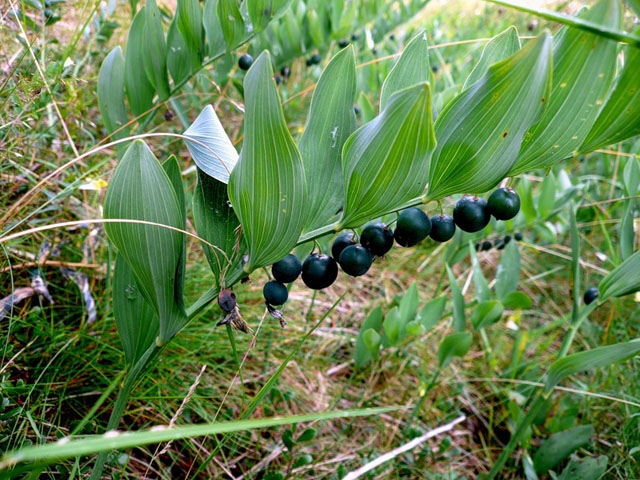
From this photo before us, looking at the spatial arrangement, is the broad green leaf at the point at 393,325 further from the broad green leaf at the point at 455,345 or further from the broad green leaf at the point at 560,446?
the broad green leaf at the point at 560,446

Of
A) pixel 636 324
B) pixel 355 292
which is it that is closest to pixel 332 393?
pixel 355 292

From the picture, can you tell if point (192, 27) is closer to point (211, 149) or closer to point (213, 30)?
point (213, 30)

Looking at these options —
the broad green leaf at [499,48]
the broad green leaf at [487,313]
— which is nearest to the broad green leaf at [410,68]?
the broad green leaf at [499,48]

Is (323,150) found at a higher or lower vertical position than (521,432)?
higher

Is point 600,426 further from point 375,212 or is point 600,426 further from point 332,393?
point 375,212

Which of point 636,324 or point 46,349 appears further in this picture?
point 636,324

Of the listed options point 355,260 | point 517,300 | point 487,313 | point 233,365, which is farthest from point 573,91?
point 233,365
